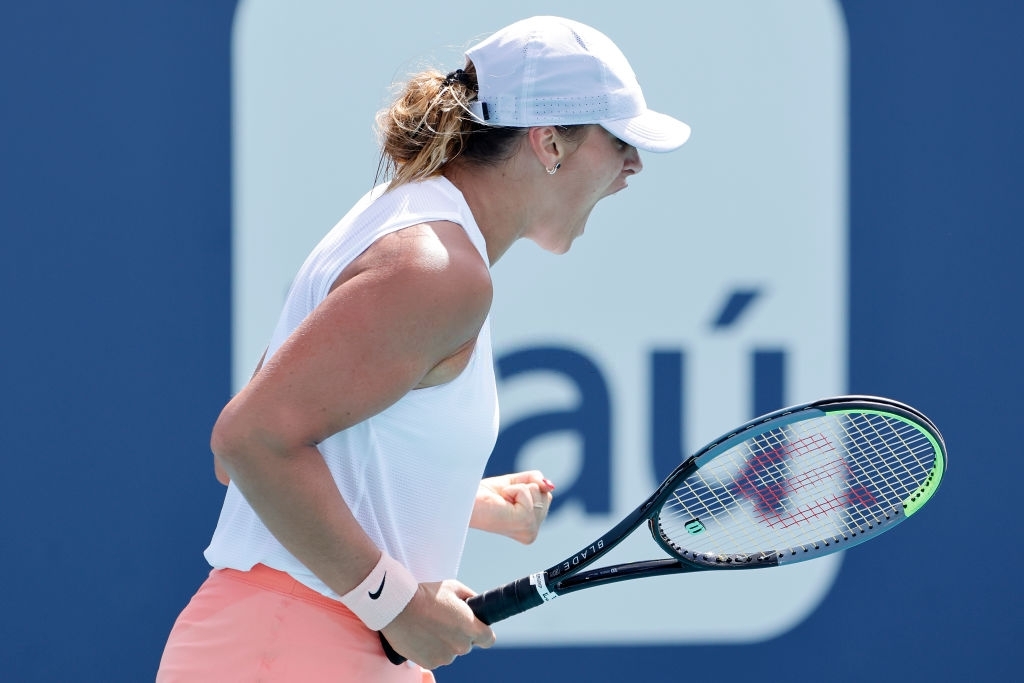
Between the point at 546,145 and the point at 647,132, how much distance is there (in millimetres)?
120

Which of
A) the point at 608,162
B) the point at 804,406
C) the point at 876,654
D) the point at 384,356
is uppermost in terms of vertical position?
the point at 608,162

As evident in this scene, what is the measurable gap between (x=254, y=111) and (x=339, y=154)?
0.60 feet

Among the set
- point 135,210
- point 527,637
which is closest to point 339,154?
point 135,210

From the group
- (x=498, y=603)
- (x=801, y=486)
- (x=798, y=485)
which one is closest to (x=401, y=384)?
(x=498, y=603)

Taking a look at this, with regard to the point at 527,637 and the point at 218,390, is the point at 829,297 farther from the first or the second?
the point at 218,390

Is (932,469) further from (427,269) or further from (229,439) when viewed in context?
(229,439)

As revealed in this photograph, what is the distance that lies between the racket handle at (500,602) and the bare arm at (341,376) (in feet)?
0.93

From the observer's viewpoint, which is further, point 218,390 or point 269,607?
point 218,390

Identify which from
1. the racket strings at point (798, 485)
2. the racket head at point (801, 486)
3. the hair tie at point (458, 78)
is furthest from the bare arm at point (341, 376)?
the racket strings at point (798, 485)

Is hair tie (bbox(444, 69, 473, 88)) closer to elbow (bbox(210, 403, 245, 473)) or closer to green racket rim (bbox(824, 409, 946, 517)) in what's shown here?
elbow (bbox(210, 403, 245, 473))

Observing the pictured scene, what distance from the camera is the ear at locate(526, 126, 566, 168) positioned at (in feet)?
4.52

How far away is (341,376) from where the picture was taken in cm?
113

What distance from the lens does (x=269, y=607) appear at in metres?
1.28

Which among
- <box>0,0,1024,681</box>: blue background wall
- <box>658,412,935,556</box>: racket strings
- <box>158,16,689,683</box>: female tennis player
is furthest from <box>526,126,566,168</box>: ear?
<box>0,0,1024,681</box>: blue background wall
